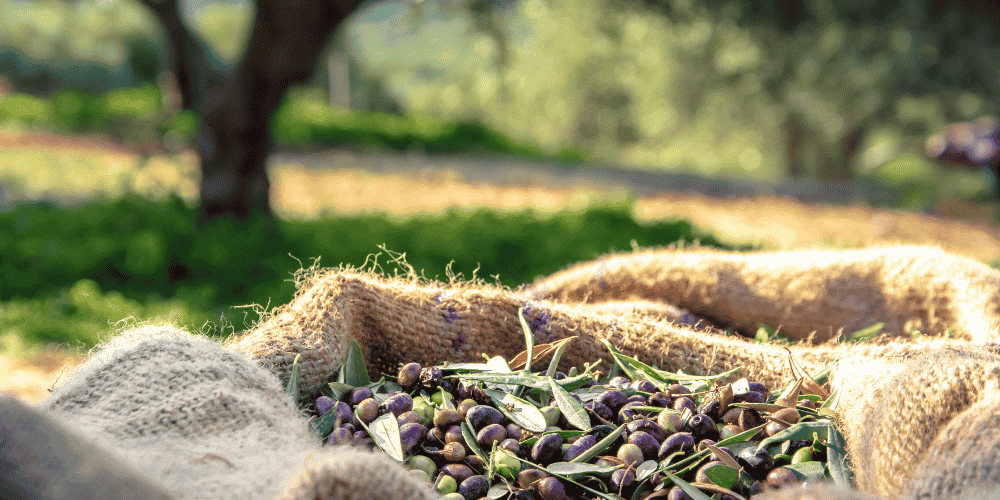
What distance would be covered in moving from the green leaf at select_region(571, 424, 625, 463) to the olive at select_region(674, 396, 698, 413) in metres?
0.16

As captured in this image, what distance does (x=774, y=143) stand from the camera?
1400 centimetres

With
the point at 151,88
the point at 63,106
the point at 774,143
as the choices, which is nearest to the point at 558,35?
the point at 774,143

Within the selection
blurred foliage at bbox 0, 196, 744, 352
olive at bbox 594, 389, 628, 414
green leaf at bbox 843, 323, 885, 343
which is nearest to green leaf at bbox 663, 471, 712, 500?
olive at bbox 594, 389, 628, 414

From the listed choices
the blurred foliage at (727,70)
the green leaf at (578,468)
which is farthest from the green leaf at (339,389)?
the blurred foliage at (727,70)

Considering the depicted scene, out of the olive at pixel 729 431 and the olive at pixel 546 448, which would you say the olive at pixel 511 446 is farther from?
the olive at pixel 729 431

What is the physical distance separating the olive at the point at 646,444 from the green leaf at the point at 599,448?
3 cm

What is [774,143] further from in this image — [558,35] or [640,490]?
[640,490]

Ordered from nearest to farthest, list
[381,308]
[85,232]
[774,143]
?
[381,308] < [85,232] < [774,143]

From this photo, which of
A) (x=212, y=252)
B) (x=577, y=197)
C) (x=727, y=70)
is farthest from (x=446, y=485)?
(x=727, y=70)

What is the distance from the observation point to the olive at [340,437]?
1.14 meters

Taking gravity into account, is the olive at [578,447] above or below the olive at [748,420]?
below

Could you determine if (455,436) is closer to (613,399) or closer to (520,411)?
(520,411)

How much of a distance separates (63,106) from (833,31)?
1029 centimetres

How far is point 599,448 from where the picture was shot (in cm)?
116
